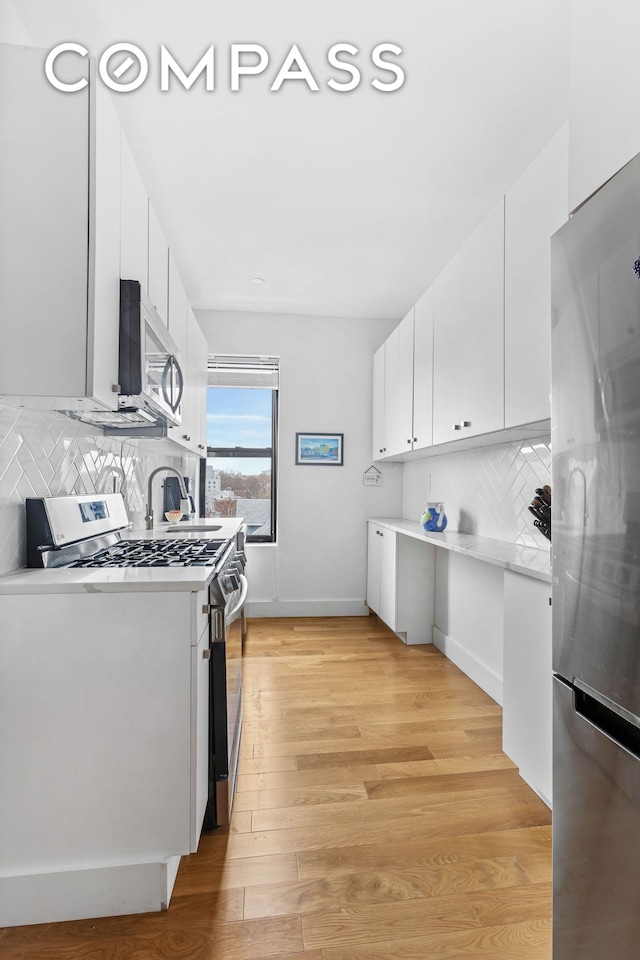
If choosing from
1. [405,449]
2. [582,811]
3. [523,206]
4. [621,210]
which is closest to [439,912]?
[582,811]

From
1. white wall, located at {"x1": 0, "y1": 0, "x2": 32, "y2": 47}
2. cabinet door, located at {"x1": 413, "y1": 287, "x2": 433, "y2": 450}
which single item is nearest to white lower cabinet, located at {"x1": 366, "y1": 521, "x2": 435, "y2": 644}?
cabinet door, located at {"x1": 413, "y1": 287, "x2": 433, "y2": 450}

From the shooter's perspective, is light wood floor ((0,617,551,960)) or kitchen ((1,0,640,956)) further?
light wood floor ((0,617,551,960))

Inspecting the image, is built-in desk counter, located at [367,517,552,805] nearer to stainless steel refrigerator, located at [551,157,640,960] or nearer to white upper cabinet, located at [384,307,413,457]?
white upper cabinet, located at [384,307,413,457]

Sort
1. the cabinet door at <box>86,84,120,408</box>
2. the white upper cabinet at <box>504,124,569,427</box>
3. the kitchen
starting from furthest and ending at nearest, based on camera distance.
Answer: the white upper cabinet at <box>504,124,569,427</box> → the cabinet door at <box>86,84,120,408</box> → the kitchen

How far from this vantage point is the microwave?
1635 millimetres

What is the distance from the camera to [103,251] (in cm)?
144

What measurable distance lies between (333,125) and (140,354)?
4.41 ft

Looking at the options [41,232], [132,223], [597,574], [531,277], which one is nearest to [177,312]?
[132,223]

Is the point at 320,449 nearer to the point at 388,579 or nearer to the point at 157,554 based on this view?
the point at 388,579

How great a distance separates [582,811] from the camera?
902 mm

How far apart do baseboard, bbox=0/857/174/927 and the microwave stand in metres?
1.32

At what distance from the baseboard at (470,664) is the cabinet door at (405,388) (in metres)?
1.29

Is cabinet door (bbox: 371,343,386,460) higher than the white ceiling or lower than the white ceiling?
lower

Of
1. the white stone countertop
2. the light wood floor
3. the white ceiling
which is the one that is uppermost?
the white ceiling
